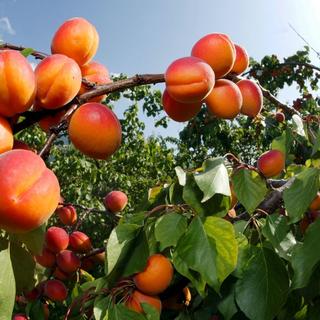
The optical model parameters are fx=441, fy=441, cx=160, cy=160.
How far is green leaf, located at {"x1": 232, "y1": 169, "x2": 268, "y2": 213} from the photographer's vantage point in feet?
3.20

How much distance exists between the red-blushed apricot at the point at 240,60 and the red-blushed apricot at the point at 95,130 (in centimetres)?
36

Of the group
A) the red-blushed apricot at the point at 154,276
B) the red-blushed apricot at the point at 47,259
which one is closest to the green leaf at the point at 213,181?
the red-blushed apricot at the point at 154,276

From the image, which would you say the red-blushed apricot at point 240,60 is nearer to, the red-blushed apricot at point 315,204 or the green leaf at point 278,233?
the green leaf at point 278,233

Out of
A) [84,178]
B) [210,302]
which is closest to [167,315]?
[210,302]

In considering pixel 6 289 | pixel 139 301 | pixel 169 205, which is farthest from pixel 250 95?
pixel 6 289

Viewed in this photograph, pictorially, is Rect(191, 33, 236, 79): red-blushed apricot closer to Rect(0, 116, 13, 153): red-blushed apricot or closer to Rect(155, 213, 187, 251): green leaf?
Rect(155, 213, 187, 251): green leaf

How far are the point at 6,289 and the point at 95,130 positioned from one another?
10.8 inches

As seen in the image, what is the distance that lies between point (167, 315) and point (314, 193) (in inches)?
44.2

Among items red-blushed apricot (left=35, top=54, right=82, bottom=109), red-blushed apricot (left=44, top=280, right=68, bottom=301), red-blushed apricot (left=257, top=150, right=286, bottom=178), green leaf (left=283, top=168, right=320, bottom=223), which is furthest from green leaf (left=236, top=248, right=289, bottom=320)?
red-blushed apricot (left=44, top=280, right=68, bottom=301)

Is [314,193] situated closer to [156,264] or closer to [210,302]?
[156,264]

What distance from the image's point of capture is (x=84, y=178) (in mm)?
5305

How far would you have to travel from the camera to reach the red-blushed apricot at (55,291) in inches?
76.1

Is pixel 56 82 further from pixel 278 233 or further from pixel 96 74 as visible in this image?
pixel 278 233

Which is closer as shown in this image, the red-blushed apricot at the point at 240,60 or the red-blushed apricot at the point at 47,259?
the red-blushed apricot at the point at 240,60
